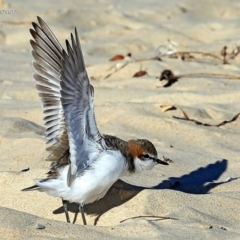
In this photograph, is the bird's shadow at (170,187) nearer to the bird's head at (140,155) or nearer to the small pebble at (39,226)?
the bird's head at (140,155)

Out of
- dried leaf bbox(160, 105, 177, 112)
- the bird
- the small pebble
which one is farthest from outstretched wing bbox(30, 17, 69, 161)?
dried leaf bbox(160, 105, 177, 112)

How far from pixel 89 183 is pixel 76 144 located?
237 millimetres

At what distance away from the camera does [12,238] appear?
12.3 feet

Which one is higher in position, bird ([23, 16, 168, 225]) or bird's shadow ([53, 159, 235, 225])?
bird ([23, 16, 168, 225])

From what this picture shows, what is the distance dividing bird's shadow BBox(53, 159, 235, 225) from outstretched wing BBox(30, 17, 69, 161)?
15.0 inches

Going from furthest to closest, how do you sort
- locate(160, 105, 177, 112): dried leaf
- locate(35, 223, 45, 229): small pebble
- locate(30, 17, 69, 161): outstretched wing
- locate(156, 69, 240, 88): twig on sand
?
locate(156, 69, 240, 88): twig on sand, locate(160, 105, 177, 112): dried leaf, locate(30, 17, 69, 161): outstretched wing, locate(35, 223, 45, 229): small pebble

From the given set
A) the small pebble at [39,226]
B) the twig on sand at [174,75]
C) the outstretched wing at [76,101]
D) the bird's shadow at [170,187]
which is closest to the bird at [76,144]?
the outstretched wing at [76,101]

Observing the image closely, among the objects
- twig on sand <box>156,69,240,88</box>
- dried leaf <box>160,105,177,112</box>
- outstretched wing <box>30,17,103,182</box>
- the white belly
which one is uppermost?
outstretched wing <box>30,17,103,182</box>

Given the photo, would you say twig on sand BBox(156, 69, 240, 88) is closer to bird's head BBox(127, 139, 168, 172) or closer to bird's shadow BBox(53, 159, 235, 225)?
bird's shadow BBox(53, 159, 235, 225)

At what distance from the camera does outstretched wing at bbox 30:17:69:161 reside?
4609 millimetres

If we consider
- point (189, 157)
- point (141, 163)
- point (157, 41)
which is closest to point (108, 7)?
point (157, 41)

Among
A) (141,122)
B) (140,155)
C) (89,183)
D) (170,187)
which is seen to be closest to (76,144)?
(89,183)

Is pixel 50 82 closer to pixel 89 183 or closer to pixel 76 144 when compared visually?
pixel 76 144

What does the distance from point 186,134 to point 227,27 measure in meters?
4.10
